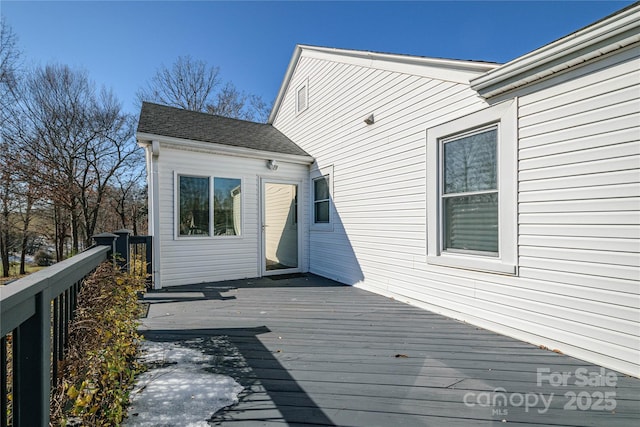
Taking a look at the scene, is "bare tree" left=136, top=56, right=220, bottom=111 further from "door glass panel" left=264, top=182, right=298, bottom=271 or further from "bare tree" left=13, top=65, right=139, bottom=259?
"door glass panel" left=264, top=182, right=298, bottom=271

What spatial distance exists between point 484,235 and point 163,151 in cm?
560

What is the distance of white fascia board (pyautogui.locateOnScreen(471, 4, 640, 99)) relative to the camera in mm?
2365

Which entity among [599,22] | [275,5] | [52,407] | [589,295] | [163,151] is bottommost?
[52,407]

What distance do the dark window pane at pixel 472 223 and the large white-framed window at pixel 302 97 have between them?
5.10 meters

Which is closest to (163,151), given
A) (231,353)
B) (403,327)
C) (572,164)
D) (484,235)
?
(231,353)

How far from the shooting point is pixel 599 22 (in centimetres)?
248

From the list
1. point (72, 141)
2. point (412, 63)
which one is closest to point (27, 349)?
point (412, 63)

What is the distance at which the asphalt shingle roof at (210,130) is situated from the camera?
19.6ft

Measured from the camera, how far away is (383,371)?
2500 millimetres

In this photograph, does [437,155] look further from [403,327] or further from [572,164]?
[403,327]

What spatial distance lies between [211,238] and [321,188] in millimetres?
2725

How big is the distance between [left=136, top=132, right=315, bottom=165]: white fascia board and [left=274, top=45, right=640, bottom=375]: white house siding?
248 centimetres

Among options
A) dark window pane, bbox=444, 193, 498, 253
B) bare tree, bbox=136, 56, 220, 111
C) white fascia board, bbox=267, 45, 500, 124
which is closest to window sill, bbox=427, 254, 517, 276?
dark window pane, bbox=444, 193, 498, 253

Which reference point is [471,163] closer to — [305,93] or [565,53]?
[565,53]
